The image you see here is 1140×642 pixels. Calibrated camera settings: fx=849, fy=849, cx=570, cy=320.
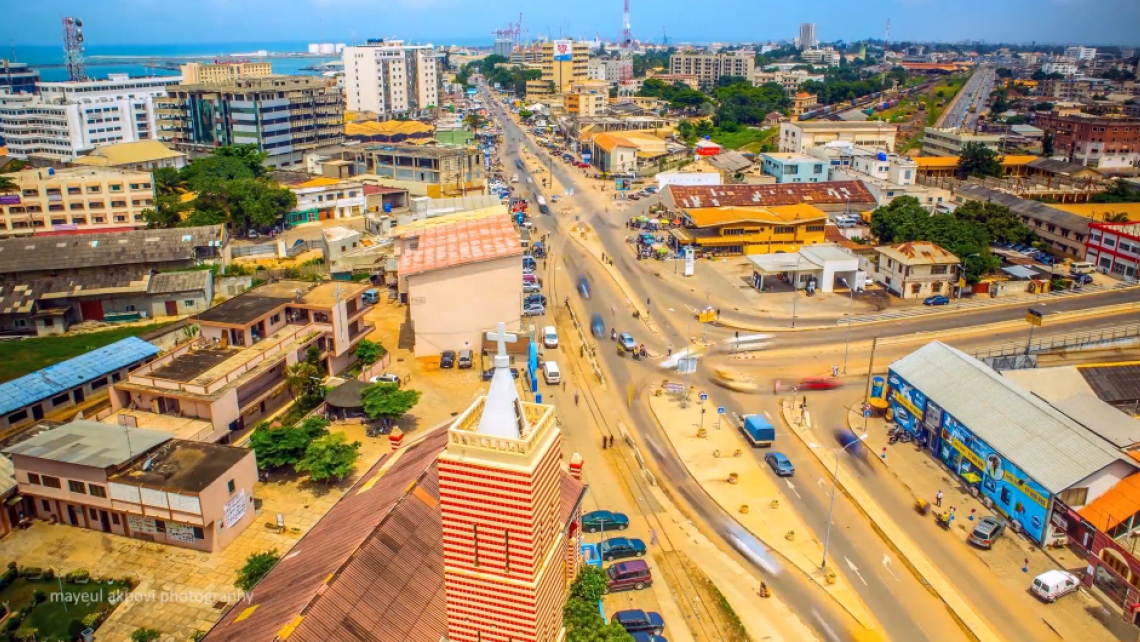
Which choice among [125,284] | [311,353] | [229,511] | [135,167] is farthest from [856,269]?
[135,167]

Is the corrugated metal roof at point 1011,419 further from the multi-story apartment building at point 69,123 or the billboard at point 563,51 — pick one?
the billboard at point 563,51

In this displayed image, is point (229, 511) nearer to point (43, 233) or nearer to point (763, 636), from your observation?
point (763, 636)

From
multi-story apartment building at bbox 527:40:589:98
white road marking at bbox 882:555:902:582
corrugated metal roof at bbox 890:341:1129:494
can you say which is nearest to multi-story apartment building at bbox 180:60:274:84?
multi-story apartment building at bbox 527:40:589:98

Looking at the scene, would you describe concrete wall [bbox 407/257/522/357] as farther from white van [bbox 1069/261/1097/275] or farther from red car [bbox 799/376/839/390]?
white van [bbox 1069/261/1097/275]

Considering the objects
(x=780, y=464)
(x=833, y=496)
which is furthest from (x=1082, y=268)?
(x=833, y=496)

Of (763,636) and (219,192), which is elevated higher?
(219,192)
